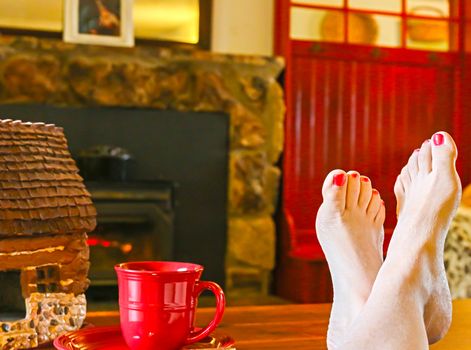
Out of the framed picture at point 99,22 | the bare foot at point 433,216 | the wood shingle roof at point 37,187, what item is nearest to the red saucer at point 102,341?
the wood shingle roof at point 37,187

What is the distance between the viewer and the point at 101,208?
2.85 m

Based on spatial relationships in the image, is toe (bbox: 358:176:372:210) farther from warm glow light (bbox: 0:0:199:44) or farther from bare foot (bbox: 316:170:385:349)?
warm glow light (bbox: 0:0:199:44)

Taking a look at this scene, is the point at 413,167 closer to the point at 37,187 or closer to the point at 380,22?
the point at 37,187

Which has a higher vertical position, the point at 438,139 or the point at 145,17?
the point at 145,17

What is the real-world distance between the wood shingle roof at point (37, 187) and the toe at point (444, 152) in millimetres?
394

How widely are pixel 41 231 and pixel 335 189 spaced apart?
0.32m

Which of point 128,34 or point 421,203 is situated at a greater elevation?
point 128,34

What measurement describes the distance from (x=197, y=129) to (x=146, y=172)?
0.90 feet

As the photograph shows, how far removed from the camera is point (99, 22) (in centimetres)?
299

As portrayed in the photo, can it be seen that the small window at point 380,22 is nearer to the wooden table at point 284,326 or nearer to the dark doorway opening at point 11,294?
the wooden table at point 284,326

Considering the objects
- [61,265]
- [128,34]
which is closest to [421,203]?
[61,265]

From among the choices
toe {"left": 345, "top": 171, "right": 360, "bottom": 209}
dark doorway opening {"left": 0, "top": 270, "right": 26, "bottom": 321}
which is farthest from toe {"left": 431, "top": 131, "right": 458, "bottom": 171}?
dark doorway opening {"left": 0, "top": 270, "right": 26, "bottom": 321}

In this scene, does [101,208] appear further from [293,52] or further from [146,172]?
[293,52]

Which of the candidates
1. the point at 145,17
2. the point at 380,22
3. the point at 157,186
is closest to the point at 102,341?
the point at 157,186
